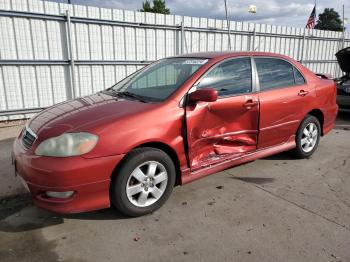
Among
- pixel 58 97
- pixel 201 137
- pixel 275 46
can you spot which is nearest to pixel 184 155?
pixel 201 137

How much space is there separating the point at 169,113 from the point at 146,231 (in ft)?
3.77

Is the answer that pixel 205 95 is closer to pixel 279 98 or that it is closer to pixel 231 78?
pixel 231 78

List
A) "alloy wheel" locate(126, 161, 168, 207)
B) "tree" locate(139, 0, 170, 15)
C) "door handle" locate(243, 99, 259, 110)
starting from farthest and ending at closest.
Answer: "tree" locate(139, 0, 170, 15) < "door handle" locate(243, 99, 259, 110) < "alloy wheel" locate(126, 161, 168, 207)

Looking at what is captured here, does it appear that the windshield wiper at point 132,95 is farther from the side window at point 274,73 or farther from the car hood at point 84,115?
the side window at point 274,73

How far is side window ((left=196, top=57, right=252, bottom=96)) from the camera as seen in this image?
352cm

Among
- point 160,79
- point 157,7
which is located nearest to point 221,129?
point 160,79

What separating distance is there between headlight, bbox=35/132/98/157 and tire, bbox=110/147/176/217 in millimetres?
364

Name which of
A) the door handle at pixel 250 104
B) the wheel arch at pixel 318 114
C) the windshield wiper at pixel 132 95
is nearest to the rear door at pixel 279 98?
the door handle at pixel 250 104

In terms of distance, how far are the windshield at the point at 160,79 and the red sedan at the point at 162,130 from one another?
2cm

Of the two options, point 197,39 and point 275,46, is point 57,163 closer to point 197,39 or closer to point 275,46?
point 197,39

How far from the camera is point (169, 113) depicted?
3100 millimetres

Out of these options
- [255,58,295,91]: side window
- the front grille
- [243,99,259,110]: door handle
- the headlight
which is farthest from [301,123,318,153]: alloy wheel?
the front grille

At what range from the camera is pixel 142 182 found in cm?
300

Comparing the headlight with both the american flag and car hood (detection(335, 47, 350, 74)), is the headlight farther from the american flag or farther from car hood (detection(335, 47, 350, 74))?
the american flag
